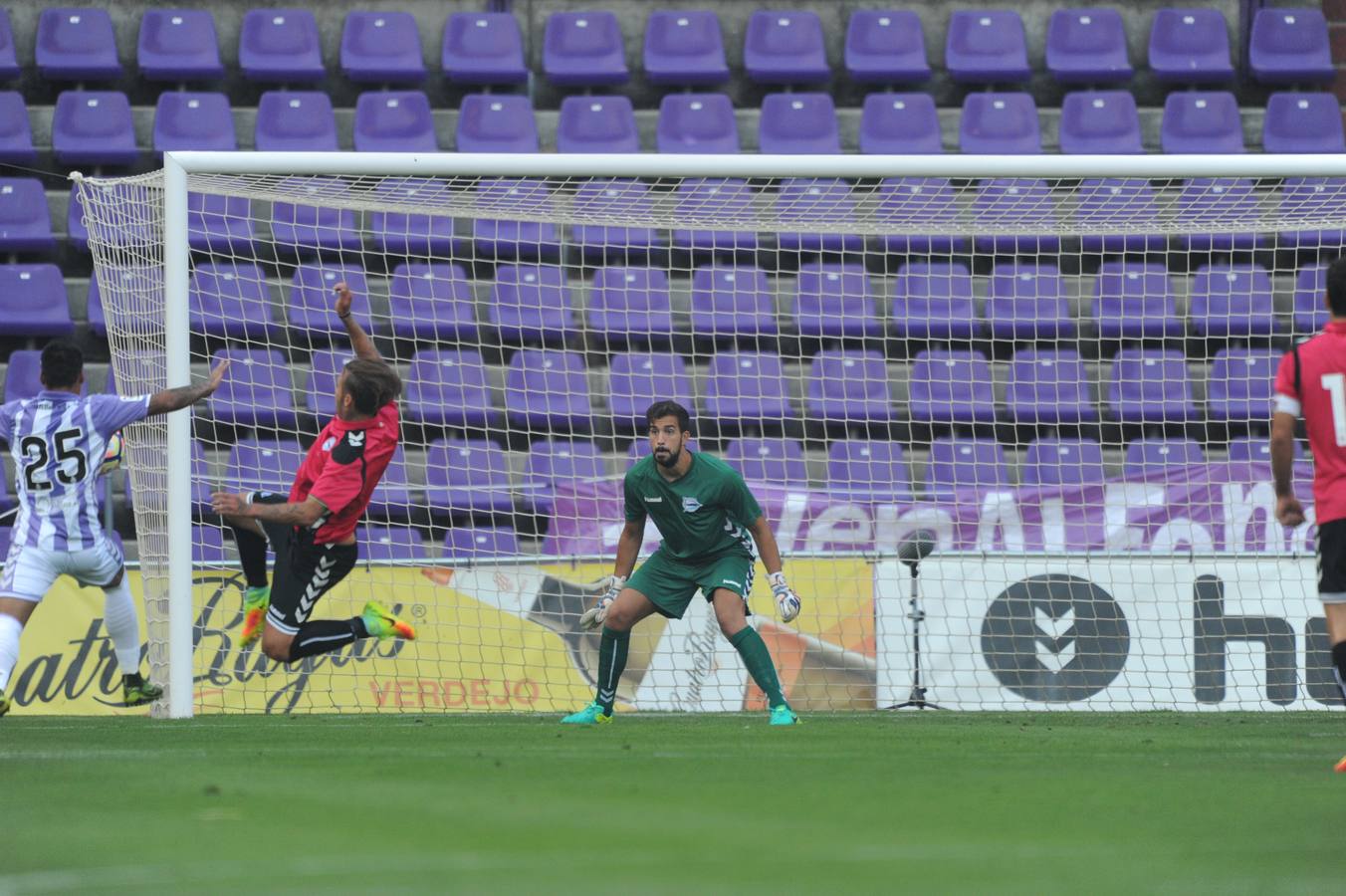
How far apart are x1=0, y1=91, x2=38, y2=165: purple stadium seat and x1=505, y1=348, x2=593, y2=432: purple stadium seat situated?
197 inches

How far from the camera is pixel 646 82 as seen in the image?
15.5m

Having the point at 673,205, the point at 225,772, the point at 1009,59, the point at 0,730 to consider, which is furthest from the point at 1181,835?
the point at 1009,59

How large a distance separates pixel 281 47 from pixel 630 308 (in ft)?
14.7

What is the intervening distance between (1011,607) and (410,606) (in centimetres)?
386

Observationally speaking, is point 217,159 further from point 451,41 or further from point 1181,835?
point 1181,835

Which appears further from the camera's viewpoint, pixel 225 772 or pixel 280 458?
pixel 280 458

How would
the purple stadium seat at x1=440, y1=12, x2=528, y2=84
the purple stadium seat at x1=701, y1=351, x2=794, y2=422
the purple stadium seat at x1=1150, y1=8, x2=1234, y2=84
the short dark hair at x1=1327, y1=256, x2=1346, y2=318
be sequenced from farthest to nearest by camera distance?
1. the purple stadium seat at x1=1150, y1=8, x2=1234, y2=84
2. the purple stadium seat at x1=440, y1=12, x2=528, y2=84
3. the purple stadium seat at x1=701, y1=351, x2=794, y2=422
4. the short dark hair at x1=1327, y1=256, x2=1346, y2=318

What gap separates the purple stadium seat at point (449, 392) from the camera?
12273 mm

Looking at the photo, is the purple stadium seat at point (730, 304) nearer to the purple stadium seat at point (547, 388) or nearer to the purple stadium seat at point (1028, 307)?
the purple stadium seat at point (547, 388)

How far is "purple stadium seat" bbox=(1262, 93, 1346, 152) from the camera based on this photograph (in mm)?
14891

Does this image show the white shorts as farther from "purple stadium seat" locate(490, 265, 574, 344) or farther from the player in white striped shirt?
"purple stadium seat" locate(490, 265, 574, 344)

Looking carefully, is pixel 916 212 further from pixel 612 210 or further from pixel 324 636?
pixel 324 636

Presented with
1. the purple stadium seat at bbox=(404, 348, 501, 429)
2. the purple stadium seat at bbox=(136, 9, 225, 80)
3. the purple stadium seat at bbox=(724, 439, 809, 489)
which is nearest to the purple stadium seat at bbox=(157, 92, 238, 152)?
the purple stadium seat at bbox=(136, 9, 225, 80)

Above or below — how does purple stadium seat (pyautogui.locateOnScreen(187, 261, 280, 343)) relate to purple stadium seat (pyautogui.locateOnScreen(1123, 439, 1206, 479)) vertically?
above
